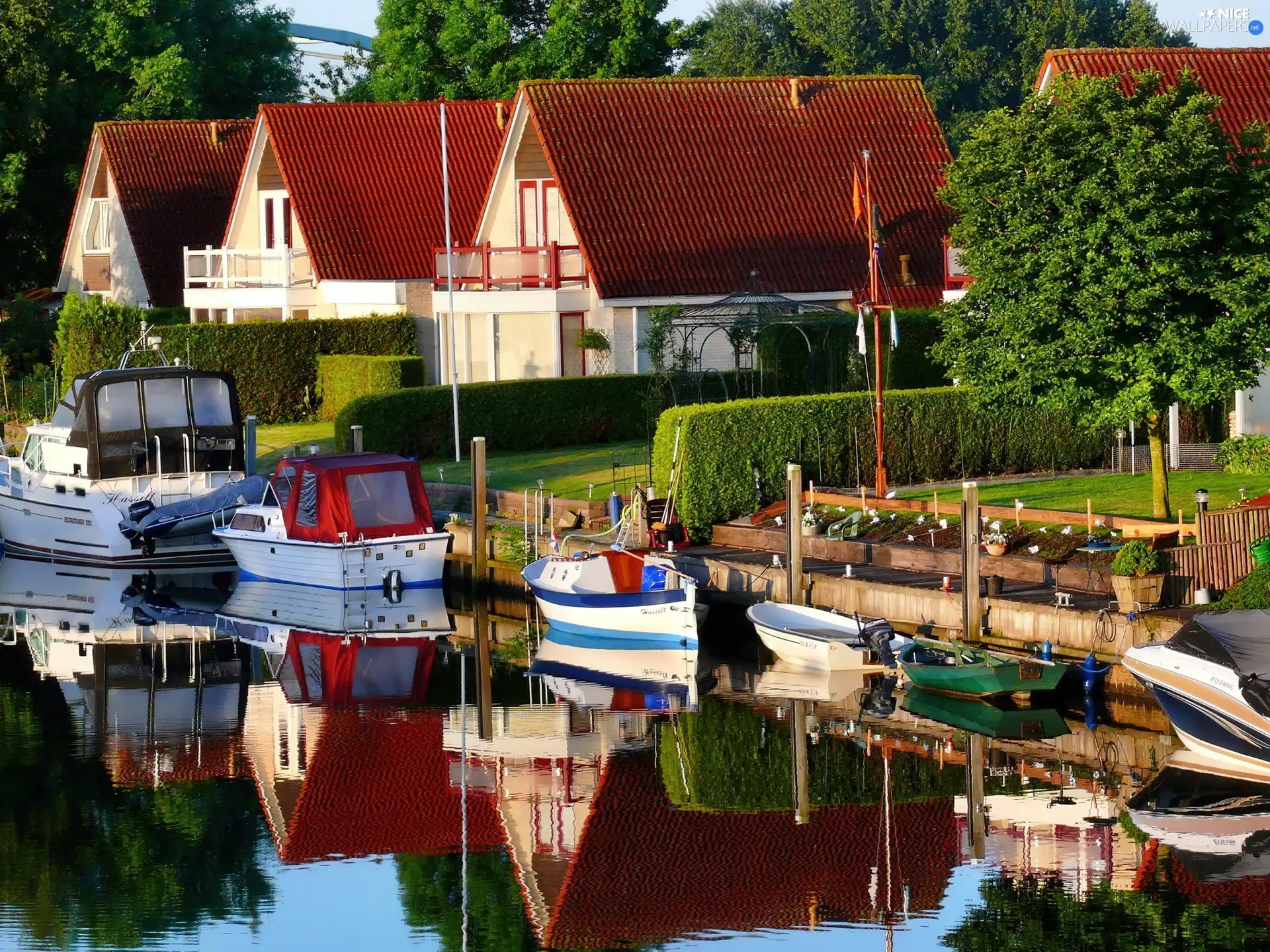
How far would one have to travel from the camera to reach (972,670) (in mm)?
29031

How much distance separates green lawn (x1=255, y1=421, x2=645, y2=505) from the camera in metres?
42.6

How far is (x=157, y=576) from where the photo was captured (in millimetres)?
44906

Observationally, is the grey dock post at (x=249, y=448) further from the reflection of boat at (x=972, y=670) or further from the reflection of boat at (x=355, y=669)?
the reflection of boat at (x=972, y=670)

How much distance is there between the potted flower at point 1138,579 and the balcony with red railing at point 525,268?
75.5 feet

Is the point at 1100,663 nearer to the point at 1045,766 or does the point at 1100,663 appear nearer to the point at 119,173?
the point at 1045,766

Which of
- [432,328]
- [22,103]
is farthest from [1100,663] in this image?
[22,103]

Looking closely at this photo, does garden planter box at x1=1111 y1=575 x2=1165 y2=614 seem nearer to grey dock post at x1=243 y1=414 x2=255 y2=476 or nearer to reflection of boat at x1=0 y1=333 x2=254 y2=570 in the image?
reflection of boat at x1=0 y1=333 x2=254 y2=570

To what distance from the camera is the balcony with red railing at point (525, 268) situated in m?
50.1

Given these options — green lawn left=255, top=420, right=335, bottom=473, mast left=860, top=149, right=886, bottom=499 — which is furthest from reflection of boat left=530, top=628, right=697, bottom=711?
green lawn left=255, top=420, right=335, bottom=473

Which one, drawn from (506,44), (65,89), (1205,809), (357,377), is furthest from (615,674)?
(65,89)

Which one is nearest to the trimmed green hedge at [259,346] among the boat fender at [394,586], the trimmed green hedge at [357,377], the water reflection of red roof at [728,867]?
the trimmed green hedge at [357,377]

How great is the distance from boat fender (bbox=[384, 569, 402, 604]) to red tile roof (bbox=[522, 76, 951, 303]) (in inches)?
463

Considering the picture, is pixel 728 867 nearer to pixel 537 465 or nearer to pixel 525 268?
pixel 537 465

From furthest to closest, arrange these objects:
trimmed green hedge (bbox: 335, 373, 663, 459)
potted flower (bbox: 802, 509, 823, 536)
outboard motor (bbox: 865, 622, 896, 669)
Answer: trimmed green hedge (bbox: 335, 373, 663, 459)
potted flower (bbox: 802, 509, 823, 536)
outboard motor (bbox: 865, 622, 896, 669)
